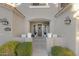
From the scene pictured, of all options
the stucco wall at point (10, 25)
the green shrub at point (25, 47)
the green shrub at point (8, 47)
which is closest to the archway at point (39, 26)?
the stucco wall at point (10, 25)

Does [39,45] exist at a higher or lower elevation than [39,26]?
lower

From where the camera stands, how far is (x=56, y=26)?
3.86 m

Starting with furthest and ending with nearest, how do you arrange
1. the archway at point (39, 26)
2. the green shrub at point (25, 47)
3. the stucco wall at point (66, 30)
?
the green shrub at point (25, 47) → the stucco wall at point (66, 30) → the archway at point (39, 26)

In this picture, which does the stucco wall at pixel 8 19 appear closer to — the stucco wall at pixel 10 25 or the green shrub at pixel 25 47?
the stucco wall at pixel 10 25

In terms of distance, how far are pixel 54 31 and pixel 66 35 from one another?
12.6 inches

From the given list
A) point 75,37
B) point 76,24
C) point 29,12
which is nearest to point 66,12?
point 76,24

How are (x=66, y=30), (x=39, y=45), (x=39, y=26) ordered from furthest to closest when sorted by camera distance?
1. (x=66, y=30)
2. (x=39, y=45)
3. (x=39, y=26)

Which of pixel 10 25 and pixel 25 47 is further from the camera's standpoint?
pixel 25 47

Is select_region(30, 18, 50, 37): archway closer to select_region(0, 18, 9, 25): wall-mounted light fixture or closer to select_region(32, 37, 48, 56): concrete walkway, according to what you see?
select_region(32, 37, 48, 56): concrete walkway

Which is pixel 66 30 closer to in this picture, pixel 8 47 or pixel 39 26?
pixel 39 26

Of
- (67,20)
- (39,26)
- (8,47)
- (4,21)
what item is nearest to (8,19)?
(4,21)

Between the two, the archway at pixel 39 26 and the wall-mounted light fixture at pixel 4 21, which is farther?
the wall-mounted light fixture at pixel 4 21

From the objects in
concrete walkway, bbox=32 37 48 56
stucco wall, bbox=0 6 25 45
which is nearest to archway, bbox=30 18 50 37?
concrete walkway, bbox=32 37 48 56

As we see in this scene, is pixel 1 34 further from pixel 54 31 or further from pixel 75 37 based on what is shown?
pixel 75 37
